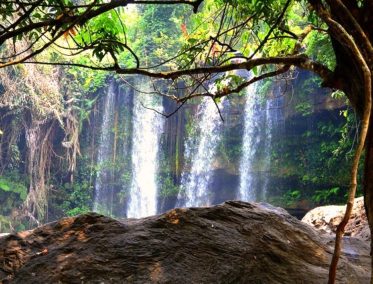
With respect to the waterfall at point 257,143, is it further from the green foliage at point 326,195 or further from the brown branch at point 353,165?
the brown branch at point 353,165

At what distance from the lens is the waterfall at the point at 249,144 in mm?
14055

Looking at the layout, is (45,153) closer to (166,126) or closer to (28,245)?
(166,126)

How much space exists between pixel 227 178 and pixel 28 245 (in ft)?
43.0

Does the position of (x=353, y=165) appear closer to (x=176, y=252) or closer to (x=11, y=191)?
(x=176, y=252)

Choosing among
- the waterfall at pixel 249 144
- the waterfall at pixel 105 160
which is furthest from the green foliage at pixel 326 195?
the waterfall at pixel 105 160

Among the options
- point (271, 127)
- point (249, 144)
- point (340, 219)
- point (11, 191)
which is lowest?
point (11, 191)

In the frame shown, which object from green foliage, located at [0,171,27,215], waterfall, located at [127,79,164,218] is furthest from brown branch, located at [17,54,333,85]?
waterfall, located at [127,79,164,218]

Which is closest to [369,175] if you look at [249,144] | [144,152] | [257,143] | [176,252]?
[176,252]

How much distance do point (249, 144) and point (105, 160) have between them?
19.8ft

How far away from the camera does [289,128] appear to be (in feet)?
44.6

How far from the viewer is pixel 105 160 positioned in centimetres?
1656

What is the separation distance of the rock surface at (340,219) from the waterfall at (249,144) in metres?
8.87

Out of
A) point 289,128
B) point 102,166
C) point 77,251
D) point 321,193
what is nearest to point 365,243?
point 77,251

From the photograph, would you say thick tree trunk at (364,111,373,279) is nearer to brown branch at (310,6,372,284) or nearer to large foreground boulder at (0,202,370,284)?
brown branch at (310,6,372,284)
